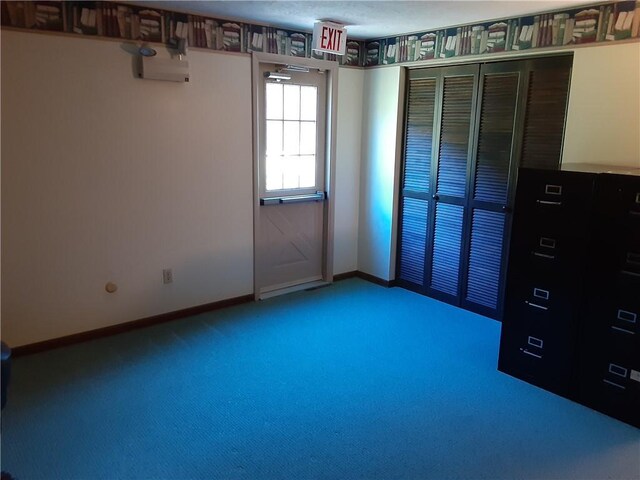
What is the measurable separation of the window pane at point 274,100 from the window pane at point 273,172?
13.9 inches

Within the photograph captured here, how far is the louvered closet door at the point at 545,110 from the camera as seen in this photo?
11.1ft

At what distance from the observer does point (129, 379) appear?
2980 millimetres

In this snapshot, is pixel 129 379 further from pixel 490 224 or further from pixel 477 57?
pixel 477 57

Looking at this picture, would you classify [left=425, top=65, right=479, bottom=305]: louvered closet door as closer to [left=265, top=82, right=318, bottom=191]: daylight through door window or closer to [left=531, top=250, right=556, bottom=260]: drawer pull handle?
→ [left=265, top=82, right=318, bottom=191]: daylight through door window

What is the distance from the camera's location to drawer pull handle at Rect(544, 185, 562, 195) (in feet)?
9.04

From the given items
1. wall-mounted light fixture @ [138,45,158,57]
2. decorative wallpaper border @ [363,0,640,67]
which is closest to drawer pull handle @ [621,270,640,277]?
decorative wallpaper border @ [363,0,640,67]

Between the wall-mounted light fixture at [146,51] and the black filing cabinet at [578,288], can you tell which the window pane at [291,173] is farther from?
the black filing cabinet at [578,288]

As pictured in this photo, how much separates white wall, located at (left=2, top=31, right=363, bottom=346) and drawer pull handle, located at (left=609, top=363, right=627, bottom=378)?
8.92 ft

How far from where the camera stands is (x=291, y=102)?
4.29 meters

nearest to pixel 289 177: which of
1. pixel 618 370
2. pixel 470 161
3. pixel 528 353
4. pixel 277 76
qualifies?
pixel 277 76

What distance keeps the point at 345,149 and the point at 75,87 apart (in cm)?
235

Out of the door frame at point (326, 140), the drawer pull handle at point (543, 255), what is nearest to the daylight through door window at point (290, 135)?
the door frame at point (326, 140)

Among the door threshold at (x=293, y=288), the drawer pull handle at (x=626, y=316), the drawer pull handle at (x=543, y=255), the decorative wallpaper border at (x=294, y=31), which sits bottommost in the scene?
the door threshold at (x=293, y=288)

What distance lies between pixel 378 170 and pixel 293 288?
1.35 meters
